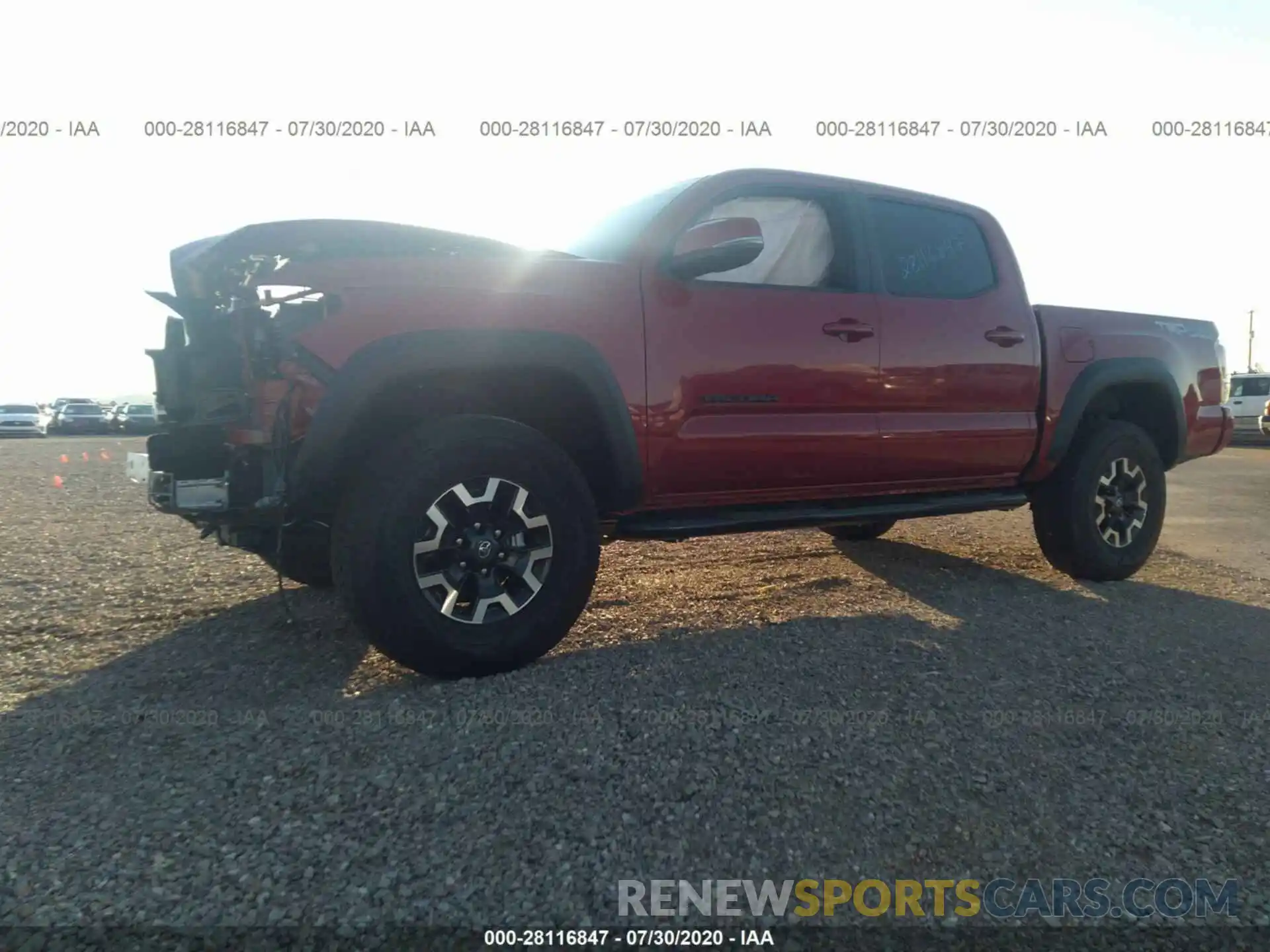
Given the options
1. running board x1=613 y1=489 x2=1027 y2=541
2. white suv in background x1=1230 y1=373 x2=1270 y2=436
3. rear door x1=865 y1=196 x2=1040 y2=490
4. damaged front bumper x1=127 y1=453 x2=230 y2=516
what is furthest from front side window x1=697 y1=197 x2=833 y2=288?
white suv in background x1=1230 y1=373 x2=1270 y2=436

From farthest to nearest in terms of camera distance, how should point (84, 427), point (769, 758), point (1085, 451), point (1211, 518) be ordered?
point (84, 427) → point (1211, 518) → point (1085, 451) → point (769, 758)

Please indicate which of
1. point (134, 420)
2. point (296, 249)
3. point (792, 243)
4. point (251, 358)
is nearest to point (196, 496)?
point (251, 358)

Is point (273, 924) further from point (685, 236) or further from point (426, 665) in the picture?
point (685, 236)

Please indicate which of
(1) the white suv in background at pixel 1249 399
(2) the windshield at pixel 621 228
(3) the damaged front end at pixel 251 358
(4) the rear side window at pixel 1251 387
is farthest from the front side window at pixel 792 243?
(4) the rear side window at pixel 1251 387

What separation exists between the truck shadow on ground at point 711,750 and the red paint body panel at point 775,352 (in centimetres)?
83

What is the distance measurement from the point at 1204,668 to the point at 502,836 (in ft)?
9.40

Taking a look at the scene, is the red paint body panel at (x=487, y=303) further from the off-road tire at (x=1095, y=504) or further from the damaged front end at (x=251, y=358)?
the off-road tire at (x=1095, y=504)

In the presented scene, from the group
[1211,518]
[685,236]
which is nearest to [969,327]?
[685,236]

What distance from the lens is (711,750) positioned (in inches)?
96.1

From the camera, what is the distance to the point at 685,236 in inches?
131

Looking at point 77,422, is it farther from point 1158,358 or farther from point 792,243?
point 1158,358

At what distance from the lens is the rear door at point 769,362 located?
11.2ft

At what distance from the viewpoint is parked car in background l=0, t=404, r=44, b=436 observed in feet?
97.8

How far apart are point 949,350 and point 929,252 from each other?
1.97ft
